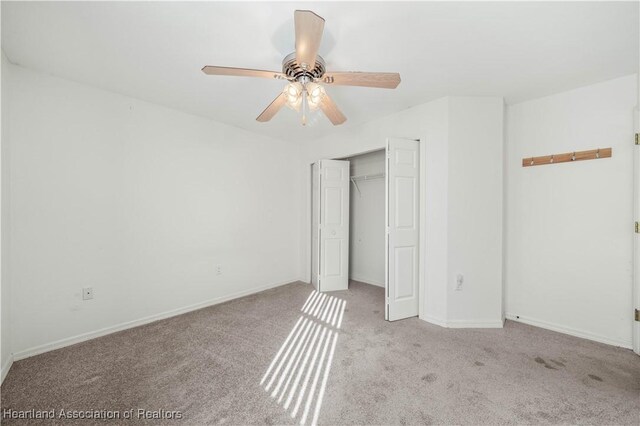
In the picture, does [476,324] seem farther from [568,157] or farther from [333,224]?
[333,224]

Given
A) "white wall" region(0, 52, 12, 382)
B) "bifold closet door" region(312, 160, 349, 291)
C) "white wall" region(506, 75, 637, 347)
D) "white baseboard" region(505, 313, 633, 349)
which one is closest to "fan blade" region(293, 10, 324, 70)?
"white wall" region(0, 52, 12, 382)

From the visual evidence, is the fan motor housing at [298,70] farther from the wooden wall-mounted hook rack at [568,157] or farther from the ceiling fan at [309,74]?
the wooden wall-mounted hook rack at [568,157]

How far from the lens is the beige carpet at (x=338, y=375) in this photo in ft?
5.28

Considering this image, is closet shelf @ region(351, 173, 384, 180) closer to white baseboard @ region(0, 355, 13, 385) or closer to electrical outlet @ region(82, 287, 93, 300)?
electrical outlet @ region(82, 287, 93, 300)

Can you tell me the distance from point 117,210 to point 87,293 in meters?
0.86

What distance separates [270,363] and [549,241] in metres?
3.17

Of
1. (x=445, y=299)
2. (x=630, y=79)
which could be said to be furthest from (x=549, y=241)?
(x=630, y=79)

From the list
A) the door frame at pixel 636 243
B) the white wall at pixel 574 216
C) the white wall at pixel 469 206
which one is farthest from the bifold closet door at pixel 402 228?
the door frame at pixel 636 243

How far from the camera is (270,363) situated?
212cm

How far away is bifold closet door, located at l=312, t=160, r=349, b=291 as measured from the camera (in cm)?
411

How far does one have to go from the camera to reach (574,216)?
8.61 ft

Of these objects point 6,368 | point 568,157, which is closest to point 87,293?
point 6,368

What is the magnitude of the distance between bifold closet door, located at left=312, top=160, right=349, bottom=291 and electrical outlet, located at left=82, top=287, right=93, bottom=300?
109 inches

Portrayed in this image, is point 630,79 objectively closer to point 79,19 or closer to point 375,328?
point 375,328
